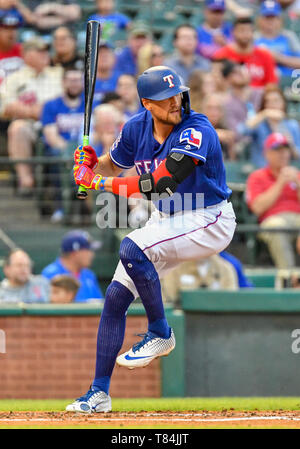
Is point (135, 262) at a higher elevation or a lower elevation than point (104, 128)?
lower

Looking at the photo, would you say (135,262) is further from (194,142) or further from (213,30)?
(213,30)

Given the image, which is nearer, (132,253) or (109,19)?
(132,253)

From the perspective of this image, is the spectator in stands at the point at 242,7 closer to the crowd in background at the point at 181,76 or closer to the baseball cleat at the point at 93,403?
the crowd in background at the point at 181,76

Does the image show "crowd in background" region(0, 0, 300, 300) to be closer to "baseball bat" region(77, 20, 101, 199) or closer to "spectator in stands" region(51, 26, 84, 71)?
"spectator in stands" region(51, 26, 84, 71)

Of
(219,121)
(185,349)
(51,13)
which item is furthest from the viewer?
(51,13)

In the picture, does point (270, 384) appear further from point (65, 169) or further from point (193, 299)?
point (65, 169)

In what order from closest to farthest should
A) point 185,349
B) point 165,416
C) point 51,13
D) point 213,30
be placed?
1. point 165,416
2. point 185,349
3. point 51,13
4. point 213,30

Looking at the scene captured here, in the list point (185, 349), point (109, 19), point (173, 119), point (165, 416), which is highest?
point (109, 19)

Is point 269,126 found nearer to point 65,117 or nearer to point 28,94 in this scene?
point 65,117

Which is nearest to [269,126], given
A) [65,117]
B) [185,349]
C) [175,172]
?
[65,117]

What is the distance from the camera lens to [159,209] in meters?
5.20

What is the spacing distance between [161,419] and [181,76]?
5387mm
